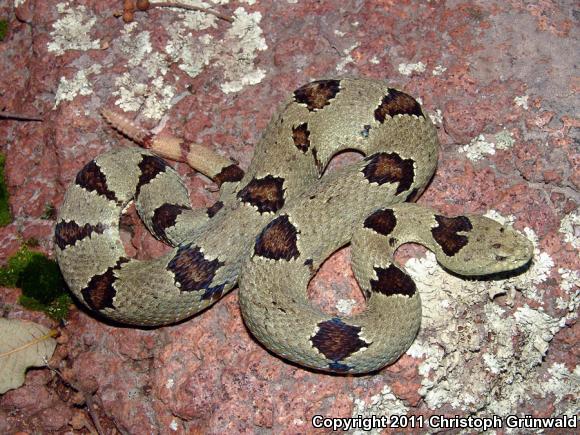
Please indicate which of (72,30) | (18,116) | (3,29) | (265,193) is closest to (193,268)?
(265,193)

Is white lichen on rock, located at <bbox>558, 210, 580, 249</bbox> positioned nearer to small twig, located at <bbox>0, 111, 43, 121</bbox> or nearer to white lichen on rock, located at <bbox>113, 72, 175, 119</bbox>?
white lichen on rock, located at <bbox>113, 72, 175, 119</bbox>

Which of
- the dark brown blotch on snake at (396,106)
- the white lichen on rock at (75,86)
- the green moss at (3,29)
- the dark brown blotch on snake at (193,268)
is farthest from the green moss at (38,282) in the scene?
the dark brown blotch on snake at (396,106)

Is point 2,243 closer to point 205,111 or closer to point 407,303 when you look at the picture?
point 205,111

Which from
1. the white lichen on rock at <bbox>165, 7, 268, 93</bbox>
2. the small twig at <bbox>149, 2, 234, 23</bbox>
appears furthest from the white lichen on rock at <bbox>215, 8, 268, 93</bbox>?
the small twig at <bbox>149, 2, 234, 23</bbox>

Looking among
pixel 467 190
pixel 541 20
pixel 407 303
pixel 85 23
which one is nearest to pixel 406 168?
pixel 467 190

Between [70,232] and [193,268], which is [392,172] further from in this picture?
[70,232]
